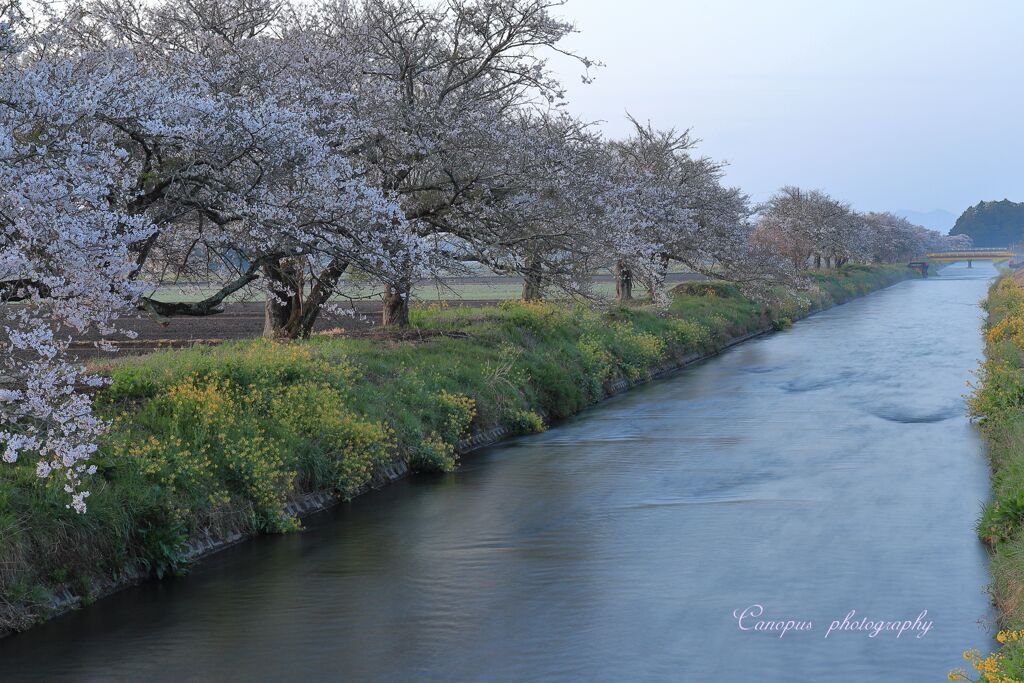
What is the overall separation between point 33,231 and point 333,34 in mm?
16617

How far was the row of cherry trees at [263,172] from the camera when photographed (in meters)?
11.8

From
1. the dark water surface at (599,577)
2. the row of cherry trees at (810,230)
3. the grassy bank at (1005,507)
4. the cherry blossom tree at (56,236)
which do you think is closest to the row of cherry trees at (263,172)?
the cherry blossom tree at (56,236)

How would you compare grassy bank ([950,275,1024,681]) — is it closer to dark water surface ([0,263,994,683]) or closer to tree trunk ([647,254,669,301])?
dark water surface ([0,263,994,683])

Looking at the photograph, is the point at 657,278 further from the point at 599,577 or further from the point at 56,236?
the point at 56,236

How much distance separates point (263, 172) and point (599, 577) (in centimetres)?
742

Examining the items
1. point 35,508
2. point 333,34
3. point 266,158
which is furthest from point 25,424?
point 333,34

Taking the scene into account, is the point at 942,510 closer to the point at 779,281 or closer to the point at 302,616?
the point at 302,616

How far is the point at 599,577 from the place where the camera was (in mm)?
13930

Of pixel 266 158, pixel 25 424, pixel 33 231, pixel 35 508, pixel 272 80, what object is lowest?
pixel 35 508

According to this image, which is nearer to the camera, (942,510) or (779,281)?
(942,510)

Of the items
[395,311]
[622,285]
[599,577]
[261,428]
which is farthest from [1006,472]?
[622,285]

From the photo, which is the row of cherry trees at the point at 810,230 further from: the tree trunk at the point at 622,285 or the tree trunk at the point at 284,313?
the tree trunk at the point at 284,313

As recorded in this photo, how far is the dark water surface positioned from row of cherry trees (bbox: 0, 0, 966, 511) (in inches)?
89.4

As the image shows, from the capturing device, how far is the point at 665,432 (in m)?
24.3
